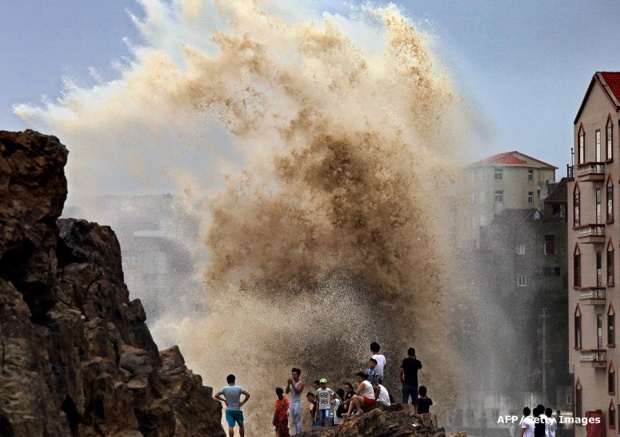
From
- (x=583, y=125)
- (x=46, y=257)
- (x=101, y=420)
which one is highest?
(x=583, y=125)

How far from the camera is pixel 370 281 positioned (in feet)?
200

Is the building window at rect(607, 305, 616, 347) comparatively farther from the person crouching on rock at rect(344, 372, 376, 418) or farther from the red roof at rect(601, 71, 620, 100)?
the person crouching on rock at rect(344, 372, 376, 418)

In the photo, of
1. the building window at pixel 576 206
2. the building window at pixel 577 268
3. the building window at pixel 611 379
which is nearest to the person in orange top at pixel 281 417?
the building window at pixel 611 379

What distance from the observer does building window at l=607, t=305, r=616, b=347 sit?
5994 centimetres

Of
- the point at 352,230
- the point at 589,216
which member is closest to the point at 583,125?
the point at 589,216

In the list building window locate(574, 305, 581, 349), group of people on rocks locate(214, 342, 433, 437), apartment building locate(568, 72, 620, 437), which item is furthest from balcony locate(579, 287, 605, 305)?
group of people on rocks locate(214, 342, 433, 437)

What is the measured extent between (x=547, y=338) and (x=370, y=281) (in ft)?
146

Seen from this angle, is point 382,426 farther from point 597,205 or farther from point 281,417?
point 597,205

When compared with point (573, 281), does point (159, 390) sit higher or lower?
lower

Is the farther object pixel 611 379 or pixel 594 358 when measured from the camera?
pixel 594 358

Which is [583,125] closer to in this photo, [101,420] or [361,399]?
[361,399]

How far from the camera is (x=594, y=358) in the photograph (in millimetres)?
60969

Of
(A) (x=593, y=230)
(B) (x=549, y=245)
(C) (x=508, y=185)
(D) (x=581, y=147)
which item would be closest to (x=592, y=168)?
(D) (x=581, y=147)

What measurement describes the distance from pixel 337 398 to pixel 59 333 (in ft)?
38.0
